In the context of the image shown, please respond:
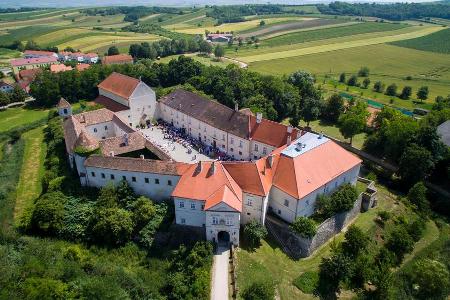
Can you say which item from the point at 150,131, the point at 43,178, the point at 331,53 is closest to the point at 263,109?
the point at 150,131

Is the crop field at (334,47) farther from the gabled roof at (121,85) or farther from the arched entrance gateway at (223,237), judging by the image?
the arched entrance gateway at (223,237)

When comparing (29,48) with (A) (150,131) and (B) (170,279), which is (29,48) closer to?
(A) (150,131)

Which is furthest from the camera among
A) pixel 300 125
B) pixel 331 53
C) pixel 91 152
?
pixel 331 53

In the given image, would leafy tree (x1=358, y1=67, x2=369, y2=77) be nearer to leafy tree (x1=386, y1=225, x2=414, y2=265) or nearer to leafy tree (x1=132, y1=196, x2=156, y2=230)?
leafy tree (x1=386, y1=225, x2=414, y2=265)

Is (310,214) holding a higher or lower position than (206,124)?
lower

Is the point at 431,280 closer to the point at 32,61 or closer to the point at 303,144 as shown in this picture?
the point at 303,144

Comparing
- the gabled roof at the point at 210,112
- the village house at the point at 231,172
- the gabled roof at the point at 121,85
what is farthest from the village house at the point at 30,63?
the village house at the point at 231,172
